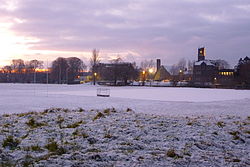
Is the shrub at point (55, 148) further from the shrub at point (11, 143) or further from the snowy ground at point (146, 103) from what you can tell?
the snowy ground at point (146, 103)

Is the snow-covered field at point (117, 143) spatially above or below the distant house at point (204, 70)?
below

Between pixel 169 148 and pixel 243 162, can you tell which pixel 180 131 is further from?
pixel 243 162

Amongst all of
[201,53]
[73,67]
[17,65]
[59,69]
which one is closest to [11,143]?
[59,69]

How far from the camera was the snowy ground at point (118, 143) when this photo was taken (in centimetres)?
625

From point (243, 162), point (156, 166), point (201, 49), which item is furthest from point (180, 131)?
point (201, 49)

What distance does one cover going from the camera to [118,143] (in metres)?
7.77

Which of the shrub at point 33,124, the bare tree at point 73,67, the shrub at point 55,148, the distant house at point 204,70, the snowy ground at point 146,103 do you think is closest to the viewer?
the shrub at point 55,148

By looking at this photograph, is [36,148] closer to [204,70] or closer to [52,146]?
[52,146]

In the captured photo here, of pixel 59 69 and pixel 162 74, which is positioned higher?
pixel 59 69

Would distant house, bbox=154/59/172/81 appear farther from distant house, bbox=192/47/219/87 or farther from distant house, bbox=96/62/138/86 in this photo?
distant house, bbox=96/62/138/86

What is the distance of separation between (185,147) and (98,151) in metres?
2.07

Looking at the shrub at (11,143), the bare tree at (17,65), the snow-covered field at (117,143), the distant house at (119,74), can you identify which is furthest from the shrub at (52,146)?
the bare tree at (17,65)

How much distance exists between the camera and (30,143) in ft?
25.6

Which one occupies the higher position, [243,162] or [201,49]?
[201,49]
